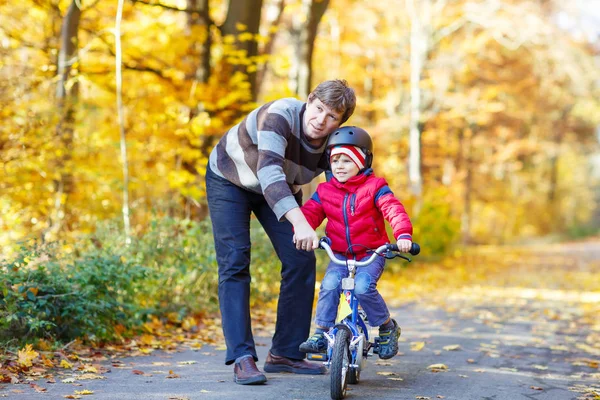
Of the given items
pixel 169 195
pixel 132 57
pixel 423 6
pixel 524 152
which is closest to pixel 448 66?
pixel 423 6

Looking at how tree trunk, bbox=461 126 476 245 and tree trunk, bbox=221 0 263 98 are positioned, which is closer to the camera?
tree trunk, bbox=221 0 263 98

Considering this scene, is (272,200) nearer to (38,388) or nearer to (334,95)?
(334,95)

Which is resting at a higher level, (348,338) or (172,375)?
(348,338)

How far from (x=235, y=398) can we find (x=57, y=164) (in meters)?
6.90

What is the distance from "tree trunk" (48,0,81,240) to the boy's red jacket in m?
5.37

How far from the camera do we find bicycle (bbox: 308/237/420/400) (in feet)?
14.3

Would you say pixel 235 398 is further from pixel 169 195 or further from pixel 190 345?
pixel 169 195

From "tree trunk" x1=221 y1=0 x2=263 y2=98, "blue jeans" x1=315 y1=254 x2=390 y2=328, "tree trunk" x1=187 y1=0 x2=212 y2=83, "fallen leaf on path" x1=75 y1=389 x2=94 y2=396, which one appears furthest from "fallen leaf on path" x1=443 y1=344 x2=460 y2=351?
"tree trunk" x1=187 y1=0 x2=212 y2=83

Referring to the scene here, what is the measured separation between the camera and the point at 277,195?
15.0 ft

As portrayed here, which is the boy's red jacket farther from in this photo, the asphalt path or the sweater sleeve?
the asphalt path

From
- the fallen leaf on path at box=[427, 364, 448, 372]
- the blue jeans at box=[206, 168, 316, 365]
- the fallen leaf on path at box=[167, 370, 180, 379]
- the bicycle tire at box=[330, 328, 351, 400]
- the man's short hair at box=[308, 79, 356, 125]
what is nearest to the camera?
the bicycle tire at box=[330, 328, 351, 400]

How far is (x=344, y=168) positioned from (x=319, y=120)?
326mm

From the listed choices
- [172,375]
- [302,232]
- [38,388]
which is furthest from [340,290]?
[38,388]

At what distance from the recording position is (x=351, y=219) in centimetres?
474
